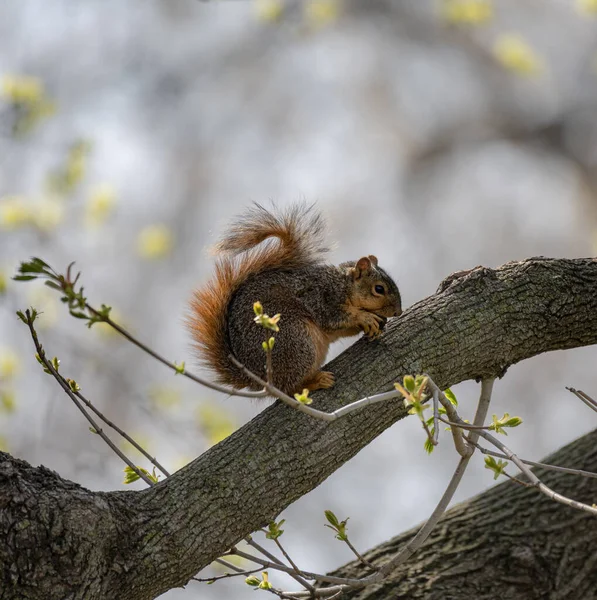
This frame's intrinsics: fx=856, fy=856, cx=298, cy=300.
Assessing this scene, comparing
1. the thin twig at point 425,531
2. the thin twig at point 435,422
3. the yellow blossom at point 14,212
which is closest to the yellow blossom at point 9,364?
the yellow blossom at point 14,212

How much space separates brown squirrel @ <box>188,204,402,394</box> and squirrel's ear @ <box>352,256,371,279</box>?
1 centimetres

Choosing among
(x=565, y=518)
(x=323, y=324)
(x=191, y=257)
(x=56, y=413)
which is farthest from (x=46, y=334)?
(x=565, y=518)

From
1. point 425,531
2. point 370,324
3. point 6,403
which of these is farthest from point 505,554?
point 6,403

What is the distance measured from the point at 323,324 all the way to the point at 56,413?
4.13 meters

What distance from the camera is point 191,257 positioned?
712 cm

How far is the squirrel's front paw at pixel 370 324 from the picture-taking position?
8.49ft

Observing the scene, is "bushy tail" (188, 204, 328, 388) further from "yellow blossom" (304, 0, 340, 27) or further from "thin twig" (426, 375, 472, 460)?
"yellow blossom" (304, 0, 340, 27)

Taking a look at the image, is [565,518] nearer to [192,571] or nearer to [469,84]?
[192,571]

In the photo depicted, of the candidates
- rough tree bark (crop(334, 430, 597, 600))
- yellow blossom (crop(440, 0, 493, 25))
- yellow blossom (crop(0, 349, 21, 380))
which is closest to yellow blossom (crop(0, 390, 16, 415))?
yellow blossom (crop(0, 349, 21, 380))

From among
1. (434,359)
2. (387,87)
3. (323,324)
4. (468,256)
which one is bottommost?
(434,359)

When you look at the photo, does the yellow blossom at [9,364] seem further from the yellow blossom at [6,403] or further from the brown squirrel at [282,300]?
the brown squirrel at [282,300]

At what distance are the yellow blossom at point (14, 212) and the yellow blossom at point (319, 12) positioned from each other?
10.2 ft

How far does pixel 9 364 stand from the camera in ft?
18.1

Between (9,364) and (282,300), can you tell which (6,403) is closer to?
(9,364)
